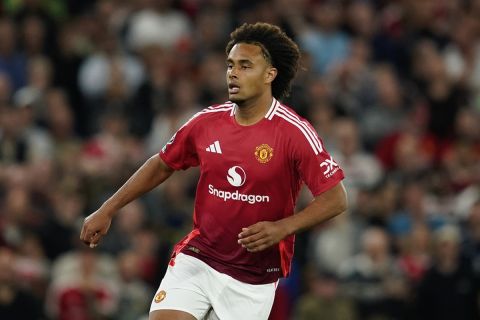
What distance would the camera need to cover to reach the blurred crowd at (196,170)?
12117mm

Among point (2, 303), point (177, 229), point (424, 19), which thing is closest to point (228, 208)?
point (2, 303)

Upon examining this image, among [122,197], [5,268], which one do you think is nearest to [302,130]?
[122,197]

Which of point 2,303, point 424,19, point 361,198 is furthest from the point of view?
point 424,19

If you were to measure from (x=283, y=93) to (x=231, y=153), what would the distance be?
0.59 metres

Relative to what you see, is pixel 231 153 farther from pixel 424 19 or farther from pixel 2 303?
pixel 424 19

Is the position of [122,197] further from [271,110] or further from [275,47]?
[275,47]

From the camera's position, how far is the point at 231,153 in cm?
716

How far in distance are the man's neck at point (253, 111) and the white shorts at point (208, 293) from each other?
35.5 inches

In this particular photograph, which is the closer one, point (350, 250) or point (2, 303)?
point (2, 303)

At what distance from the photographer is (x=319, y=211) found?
6.94 m

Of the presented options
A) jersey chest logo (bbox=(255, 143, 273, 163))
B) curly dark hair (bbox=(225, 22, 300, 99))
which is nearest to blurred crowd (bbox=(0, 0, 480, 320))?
curly dark hair (bbox=(225, 22, 300, 99))

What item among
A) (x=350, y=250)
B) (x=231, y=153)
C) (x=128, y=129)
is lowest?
(x=350, y=250)

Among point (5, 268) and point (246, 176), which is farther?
point (5, 268)

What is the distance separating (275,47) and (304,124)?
52 cm
